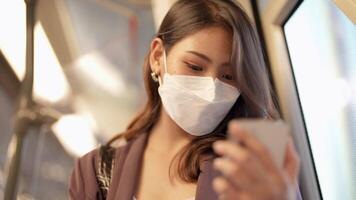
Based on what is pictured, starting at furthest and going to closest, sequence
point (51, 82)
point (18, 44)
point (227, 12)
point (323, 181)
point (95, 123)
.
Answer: point (95, 123), point (51, 82), point (18, 44), point (323, 181), point (227, 12)

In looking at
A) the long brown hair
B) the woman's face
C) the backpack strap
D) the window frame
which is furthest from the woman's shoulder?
the window frame

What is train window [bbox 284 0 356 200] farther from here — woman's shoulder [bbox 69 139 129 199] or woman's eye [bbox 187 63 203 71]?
woman's shoulder [bbox 69 139 129 199]

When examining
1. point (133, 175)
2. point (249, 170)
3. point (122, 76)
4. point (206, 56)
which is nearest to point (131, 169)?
point (133, 175)

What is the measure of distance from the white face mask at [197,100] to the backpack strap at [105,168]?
21 centimetres

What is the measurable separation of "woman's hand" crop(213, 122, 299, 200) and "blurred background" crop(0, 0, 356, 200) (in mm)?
402

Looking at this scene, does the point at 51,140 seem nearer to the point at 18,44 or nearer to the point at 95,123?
the point at 95,123

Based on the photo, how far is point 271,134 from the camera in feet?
1.60

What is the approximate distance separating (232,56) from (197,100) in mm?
120

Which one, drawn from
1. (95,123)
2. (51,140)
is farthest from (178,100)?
(51,140)

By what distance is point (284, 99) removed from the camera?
117 centimetres

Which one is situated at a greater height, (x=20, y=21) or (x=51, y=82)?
(x=20, y=21)

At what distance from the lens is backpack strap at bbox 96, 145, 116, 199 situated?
945 mm

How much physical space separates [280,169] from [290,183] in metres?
0.04

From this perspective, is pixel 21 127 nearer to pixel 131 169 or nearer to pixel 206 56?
pixel 131 169
